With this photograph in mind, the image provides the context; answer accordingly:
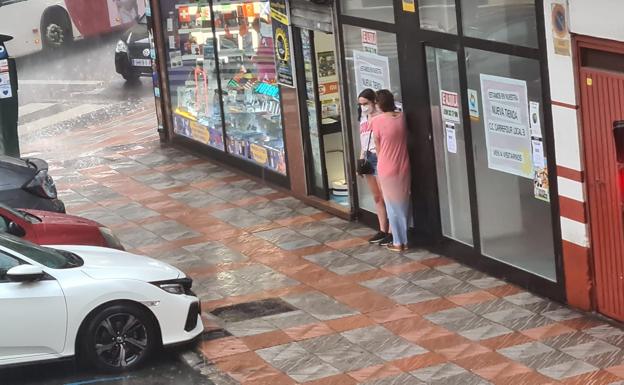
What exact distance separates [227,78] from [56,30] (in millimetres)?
10266

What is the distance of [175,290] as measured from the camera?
10820 mm

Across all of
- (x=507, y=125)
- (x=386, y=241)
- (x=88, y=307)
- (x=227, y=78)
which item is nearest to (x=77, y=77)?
(x=227, y=78)

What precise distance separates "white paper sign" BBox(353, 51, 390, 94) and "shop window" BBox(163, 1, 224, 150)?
4.69 m

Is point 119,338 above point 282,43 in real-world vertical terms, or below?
below

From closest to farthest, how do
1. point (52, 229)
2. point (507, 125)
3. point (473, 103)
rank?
point (507, 125) < point (473, 103) < point (52, 229)

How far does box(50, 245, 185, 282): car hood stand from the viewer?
10.6 m

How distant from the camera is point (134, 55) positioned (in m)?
26.8

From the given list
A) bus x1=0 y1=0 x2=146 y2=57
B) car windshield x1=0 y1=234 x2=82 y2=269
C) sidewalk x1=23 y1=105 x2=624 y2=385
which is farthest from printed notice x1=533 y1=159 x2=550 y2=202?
bus x1=0 y1=0 x2=146 y2=57

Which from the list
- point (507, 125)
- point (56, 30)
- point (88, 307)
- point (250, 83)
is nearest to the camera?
point (88, 307)

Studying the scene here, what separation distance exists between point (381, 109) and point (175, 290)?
3741mm

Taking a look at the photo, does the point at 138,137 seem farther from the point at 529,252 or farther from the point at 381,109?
the point at 529,252

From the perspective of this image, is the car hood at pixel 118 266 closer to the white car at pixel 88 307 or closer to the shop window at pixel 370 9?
the white car at pixel 88 307

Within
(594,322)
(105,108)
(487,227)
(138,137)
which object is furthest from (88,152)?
(594,322)

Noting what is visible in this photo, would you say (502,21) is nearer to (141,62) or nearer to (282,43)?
(282,43)
